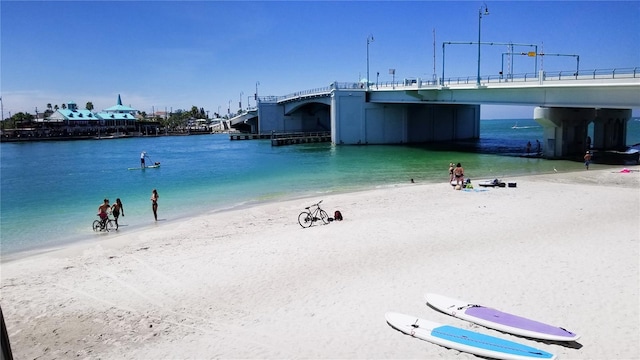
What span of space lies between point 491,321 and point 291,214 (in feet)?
44.3

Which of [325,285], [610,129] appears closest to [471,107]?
[610,129]

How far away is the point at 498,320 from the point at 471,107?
78.0 meters

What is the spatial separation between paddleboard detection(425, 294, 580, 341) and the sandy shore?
0.17 metres

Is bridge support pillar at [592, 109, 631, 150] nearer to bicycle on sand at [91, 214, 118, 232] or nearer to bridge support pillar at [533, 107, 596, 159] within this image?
bridge support pillar at [533, 107, 596, 159]

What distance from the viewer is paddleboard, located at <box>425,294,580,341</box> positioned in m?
7.97

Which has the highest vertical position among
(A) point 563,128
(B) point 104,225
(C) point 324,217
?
(A) point 563,128

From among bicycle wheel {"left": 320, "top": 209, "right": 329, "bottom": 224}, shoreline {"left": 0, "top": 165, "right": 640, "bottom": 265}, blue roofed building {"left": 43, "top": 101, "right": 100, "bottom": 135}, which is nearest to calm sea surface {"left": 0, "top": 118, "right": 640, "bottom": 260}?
shoreline {"left": 0, "top": 165, "right": 640, "bottom": 265}

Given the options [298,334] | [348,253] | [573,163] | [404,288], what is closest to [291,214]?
[348,253]

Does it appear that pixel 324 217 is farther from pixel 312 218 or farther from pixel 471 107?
pixel 471 107

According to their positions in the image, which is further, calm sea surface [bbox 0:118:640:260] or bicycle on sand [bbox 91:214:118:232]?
calm sea surface [bbox 0:118:640:260]

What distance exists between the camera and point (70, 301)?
10781 mm

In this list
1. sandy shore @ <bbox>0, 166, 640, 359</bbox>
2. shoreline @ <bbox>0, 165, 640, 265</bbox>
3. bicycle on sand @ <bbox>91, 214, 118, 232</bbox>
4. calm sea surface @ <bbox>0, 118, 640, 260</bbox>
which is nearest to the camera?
sandy shore @ <bbox>0, 166, 640, 359</bbox>

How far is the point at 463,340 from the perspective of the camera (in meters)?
7.96

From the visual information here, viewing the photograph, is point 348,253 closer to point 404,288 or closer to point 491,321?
point 404,288
